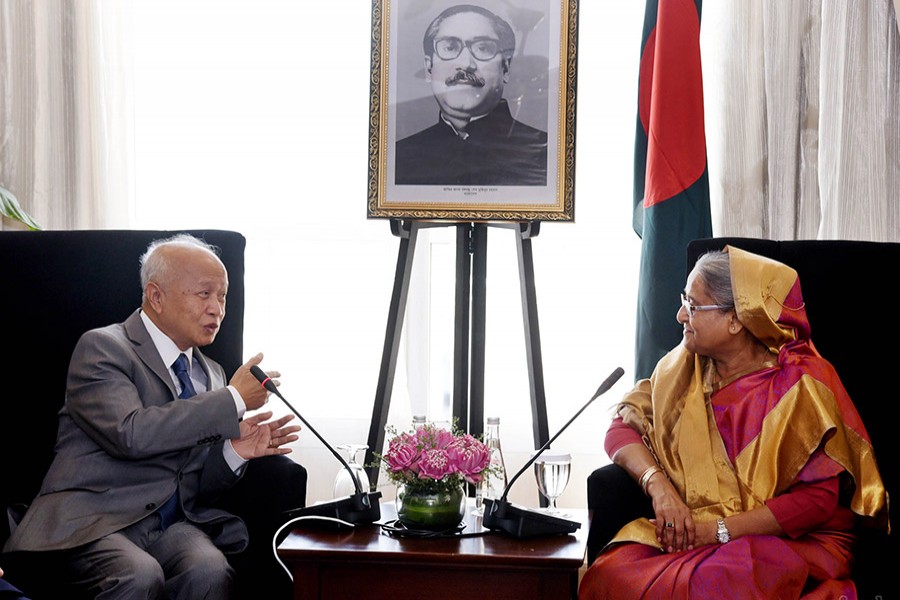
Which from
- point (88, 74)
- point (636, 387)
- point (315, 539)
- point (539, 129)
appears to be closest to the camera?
point (315, 539)

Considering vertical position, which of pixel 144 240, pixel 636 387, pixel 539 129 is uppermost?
pixel 539 129

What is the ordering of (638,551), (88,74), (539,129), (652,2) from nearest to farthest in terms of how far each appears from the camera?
1. (638,551)
2. (539,129)
3. (652,2)
4. (88,74)

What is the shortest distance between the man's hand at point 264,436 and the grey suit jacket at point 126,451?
69 mm

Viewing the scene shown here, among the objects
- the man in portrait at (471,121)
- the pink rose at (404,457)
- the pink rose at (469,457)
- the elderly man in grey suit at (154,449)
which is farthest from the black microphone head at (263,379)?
the man in portrait at (471,121)

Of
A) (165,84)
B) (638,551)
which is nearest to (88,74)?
(165,84)

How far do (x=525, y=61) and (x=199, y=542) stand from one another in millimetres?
1748

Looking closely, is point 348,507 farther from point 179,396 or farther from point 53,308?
point 53,308

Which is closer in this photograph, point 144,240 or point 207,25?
point 144,240

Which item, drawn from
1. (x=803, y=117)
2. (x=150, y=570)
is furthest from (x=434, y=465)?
(x=803, y=117)

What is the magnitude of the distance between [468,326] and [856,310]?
1191mm

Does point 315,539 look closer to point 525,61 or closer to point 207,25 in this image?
point 525,61

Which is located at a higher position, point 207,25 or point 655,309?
point 207,25

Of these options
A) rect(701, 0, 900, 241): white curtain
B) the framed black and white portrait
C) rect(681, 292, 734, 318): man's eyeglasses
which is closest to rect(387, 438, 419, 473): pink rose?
rect(681, 292, 734, 318): man's eyeglasses

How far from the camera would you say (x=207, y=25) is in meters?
4.09
